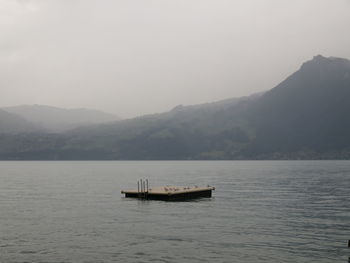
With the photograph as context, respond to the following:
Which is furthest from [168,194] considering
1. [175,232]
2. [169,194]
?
[175,232]

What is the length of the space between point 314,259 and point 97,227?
22366mm

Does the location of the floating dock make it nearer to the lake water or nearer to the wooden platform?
the wooden platform

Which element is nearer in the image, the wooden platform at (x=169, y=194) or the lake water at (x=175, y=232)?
the lake water at (x=175, y=232)

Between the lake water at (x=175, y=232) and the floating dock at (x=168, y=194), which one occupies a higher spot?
the floating dock at (x=168, y=194)

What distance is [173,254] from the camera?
108 ft

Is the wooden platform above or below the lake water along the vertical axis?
above

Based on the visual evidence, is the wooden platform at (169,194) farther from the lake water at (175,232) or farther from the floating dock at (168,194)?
the lake water at (175,232)

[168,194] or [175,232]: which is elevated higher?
[168,194]

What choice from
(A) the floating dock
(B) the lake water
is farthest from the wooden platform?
(B) the lake water

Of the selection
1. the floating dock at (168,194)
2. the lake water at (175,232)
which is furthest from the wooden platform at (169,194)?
the lake water at (175,232)

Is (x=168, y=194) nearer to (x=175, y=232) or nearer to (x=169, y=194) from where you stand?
(x=169, y=194)

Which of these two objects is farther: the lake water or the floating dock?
the floating dock

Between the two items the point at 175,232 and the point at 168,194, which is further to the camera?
the point at 168,194

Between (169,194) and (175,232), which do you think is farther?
(169,194)
